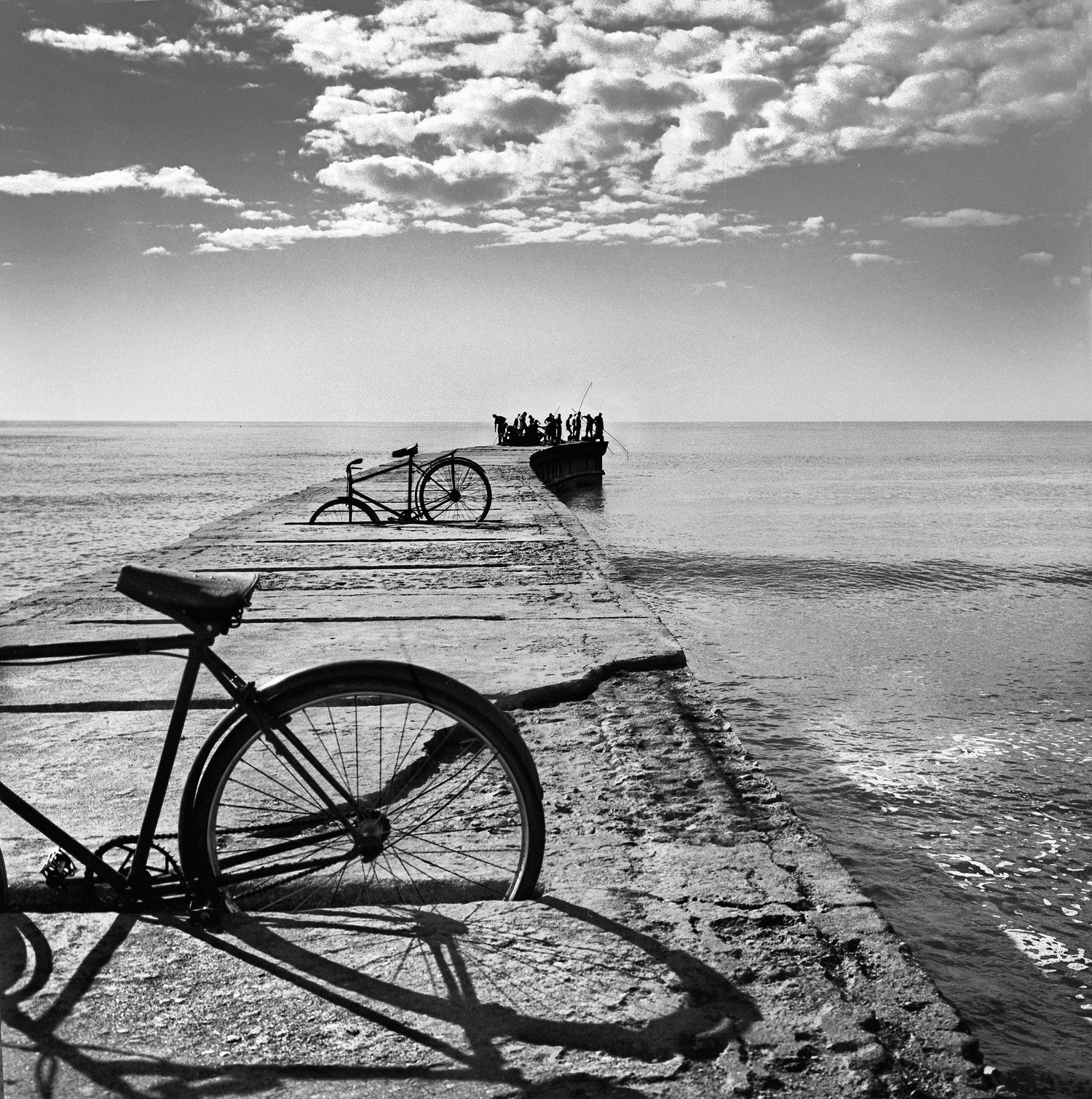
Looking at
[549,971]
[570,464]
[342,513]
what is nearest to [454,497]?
[342,513]

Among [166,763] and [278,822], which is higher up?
[166,763]

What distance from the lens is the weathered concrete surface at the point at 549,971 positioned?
177 centimetres

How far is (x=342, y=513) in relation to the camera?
519 inches

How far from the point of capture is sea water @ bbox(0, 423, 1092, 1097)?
4.03m

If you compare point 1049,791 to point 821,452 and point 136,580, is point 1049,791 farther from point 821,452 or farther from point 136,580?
point 821,452

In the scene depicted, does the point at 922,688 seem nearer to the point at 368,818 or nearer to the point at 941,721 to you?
the point at 941,721

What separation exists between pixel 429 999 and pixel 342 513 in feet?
37.8

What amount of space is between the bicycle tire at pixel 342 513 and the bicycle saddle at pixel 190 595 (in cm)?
929

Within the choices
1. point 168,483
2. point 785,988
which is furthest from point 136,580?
point 168,483

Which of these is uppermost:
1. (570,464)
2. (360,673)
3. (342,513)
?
(360,673)

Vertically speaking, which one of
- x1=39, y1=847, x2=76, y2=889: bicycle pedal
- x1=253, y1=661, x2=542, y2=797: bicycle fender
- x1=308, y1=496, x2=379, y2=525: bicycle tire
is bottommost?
x1=39, y1=847, x2=76, y2=889: bicycle pedal

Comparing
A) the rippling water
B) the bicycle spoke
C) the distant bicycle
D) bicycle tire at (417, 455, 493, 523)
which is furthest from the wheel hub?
bicycle tire at (417, 455, 493, 523)

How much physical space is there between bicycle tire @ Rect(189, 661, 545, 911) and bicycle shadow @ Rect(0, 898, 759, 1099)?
0.14m

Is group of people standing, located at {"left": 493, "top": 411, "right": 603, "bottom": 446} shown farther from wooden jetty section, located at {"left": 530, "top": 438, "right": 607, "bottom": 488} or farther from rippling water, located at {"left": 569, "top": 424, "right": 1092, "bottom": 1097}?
rippling water, located at {"left": 569, "top": 424, "right": 1092, "bottom": 1097}
